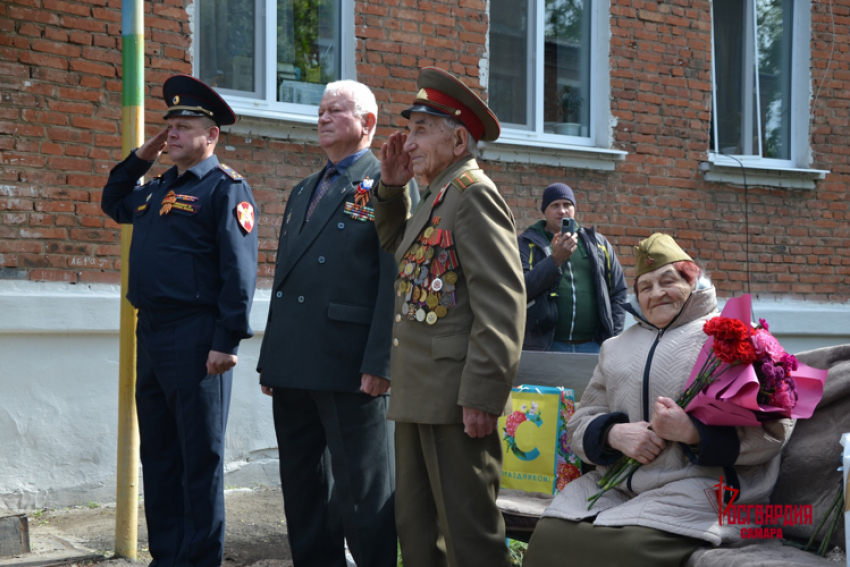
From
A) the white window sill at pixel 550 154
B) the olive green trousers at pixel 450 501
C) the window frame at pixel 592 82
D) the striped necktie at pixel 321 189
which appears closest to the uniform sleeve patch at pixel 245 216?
the striped necktie at pixel 321 189

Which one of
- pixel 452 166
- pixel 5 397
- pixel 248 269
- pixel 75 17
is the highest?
pixel 75 17

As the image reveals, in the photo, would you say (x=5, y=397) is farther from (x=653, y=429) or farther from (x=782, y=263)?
(x=782, y=263)

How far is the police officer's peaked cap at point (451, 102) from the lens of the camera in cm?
304

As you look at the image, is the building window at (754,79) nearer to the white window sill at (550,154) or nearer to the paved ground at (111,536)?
the white window sill at (550,154)

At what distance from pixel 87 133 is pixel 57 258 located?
76cm

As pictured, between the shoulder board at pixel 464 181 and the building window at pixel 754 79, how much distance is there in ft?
18.6

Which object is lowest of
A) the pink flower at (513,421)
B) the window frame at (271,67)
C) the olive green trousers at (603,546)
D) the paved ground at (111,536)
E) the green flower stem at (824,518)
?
the paved ground at (111,536)

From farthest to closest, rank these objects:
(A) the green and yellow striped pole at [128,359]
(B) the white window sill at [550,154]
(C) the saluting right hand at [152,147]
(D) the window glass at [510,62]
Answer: (D) the window glass at [510,62], (B) the white window sill at [550,154], (A) the green and yellow striped pole at [128,359], (C) the saluting right hand at [152,147]

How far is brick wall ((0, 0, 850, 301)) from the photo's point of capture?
5.14 metres

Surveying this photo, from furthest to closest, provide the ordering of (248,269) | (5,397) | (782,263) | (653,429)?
(782,263), (5,397), (248,269), (653,429)

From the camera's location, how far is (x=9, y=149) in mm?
5066

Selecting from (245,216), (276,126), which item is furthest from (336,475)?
(276,126)

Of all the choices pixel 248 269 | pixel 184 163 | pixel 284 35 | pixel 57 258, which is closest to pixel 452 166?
pixel 248 269

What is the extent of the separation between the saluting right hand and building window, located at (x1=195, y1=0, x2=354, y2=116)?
1.73 m
